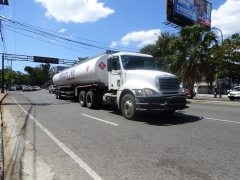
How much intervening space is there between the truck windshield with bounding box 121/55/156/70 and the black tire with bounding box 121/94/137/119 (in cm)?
150

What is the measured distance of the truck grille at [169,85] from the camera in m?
8.05

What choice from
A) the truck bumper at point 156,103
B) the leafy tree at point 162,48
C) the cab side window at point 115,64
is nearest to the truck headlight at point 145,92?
the truck bumper at point 156,103

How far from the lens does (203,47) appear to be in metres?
22.6

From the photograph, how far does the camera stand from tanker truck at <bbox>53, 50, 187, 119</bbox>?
784 centimetres

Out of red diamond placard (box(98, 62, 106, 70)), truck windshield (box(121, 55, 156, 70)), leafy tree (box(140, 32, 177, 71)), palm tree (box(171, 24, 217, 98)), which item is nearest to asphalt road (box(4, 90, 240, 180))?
truck windshield (box(121, 55, 156, 70))

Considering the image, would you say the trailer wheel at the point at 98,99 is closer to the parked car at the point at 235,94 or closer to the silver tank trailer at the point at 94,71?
the silver tank trailer at the point at 94,71

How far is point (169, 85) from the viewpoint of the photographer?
8.25m

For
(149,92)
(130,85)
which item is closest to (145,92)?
(149,92)

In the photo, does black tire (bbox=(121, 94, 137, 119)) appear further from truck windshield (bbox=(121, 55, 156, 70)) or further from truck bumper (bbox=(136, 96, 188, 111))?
truck windshield (bbox=(121, 55, 156, 70))

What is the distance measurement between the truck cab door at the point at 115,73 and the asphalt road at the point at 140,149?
237 centimetres

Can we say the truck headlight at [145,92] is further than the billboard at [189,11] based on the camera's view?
No

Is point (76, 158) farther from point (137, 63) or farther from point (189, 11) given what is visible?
point (189, 11)

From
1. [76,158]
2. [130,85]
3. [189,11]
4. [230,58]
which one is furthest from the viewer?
[189,11]

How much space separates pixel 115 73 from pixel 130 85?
1607 millimetres
